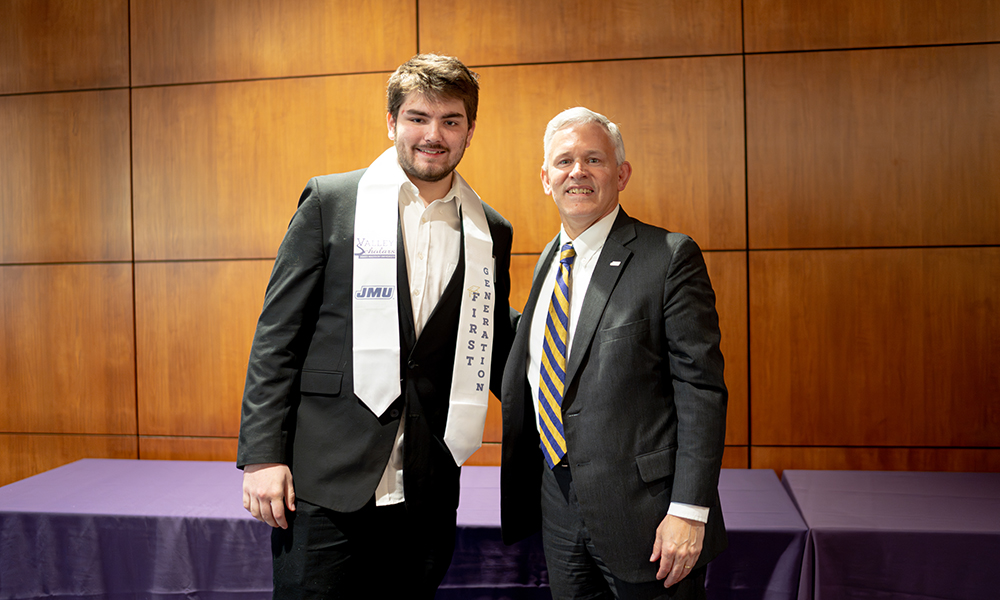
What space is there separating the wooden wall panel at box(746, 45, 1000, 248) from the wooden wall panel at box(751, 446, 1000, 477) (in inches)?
35.6

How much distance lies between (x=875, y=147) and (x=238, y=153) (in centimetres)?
288

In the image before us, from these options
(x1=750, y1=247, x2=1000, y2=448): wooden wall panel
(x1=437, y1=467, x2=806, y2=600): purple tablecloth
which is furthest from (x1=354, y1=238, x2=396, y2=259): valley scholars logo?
(x1=750, y1=247, x2=1000, y2=448): wooden wall panel

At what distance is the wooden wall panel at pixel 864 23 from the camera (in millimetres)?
2434

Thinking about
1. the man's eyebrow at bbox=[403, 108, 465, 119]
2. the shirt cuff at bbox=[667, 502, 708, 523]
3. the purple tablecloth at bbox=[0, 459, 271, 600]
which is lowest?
the purple tablecloth at bbox=[0, 459, 271, 600]

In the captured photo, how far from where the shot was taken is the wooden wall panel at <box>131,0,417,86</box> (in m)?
2.64

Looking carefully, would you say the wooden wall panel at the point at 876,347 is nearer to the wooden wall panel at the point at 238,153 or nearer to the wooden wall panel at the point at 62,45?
the wooden wall panel at the point at 238,153

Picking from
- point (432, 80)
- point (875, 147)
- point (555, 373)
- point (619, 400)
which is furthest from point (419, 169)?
point (875, 147)

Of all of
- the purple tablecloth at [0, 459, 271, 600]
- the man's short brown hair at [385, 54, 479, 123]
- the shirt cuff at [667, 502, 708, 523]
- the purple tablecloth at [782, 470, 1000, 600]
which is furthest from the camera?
the purple tablecloth at [0, 459, 271, 600]

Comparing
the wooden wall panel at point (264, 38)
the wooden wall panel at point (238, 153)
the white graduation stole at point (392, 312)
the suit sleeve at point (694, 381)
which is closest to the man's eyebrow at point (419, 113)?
the white graduation stole at point (392, 312)

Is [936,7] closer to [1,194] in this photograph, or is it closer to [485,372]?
[485,372]

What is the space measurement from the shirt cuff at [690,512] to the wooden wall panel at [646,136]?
1542 millimetres

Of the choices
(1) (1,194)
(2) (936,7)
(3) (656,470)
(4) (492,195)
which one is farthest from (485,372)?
(1) (1,194)

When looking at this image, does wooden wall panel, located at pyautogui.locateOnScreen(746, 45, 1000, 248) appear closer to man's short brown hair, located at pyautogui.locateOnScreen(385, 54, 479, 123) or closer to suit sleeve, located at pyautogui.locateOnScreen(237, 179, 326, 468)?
man's short brown hair, located at pyautogui.locateOnScreen(385, 54, 479, 123)

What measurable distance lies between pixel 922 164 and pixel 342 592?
9.07 feet
